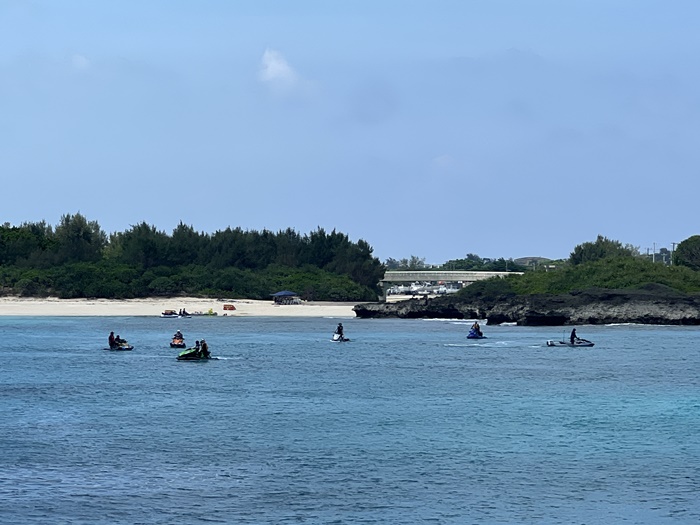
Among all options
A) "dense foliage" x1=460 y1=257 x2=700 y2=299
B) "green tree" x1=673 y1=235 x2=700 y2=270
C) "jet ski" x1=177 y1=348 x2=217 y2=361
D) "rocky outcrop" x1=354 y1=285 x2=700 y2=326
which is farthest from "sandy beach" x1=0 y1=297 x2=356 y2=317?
"jet ski" x1=177 y1=348 x2=217 y2=361

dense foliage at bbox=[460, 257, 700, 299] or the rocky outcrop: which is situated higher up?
dense foliage at bbox=[460, 257, 700, 299]

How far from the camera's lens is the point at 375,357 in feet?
274

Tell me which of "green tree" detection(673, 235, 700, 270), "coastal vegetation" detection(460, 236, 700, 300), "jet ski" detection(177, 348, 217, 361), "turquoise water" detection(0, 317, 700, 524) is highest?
"green tree" detection(673, 235, 700, 270)

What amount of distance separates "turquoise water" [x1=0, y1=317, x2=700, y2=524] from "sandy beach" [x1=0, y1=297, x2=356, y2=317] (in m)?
78.2

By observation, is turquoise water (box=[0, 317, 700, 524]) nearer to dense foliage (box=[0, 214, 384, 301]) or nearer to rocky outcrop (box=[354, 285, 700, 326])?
rocky outcrop (box=[354, 285, 700, 326])

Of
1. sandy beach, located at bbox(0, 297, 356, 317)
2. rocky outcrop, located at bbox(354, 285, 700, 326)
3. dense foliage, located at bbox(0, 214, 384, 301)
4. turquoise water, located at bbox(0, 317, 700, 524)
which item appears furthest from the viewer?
dense foliage, located at bbox(0, 214, 384, 301)

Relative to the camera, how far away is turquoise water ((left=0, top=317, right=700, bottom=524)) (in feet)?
101

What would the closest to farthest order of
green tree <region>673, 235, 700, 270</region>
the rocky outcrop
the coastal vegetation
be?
the rocky outcrop → the coastal vegetation → green tree <region>673, 235, 700, 270</region>

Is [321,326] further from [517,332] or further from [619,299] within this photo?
[619,299]

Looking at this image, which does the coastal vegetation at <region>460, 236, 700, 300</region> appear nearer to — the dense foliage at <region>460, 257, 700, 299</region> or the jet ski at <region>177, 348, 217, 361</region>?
the dense foliage at <region>460, 257, 700, 299</region>

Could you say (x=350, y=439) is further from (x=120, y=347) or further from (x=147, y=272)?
(x=147, y=272)

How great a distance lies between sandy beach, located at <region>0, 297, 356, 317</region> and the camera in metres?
162

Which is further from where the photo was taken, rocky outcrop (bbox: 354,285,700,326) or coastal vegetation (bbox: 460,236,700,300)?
coastal vegetation (bbox: 460,236,700,300)

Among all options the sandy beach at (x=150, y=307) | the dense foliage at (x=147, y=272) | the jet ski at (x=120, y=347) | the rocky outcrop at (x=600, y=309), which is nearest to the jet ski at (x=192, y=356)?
the jet ski at (x=120, y=347)
